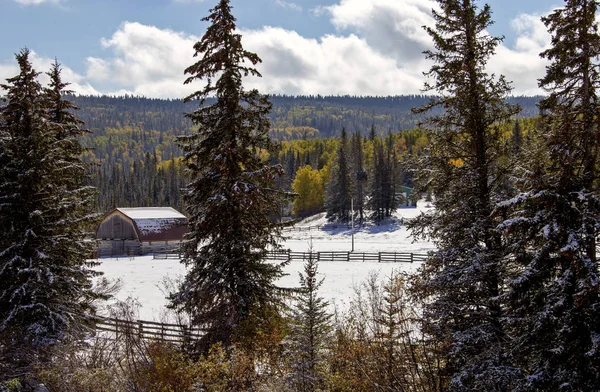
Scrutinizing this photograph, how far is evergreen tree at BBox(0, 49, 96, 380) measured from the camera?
1345 cm

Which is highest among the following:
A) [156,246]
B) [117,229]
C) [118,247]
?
[117,229]

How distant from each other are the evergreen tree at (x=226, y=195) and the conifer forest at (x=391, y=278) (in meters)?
0.06

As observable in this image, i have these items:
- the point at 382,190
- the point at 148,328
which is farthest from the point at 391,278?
the point at 382,190

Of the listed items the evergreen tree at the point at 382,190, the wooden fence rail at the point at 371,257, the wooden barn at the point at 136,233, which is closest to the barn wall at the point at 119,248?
the wooden barn at the point at 136,233

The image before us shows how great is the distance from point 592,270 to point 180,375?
369 inches

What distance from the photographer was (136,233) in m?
55.4

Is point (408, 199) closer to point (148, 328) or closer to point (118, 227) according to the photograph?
point (148, 328)

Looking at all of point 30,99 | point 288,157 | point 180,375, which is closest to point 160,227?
point 30,99

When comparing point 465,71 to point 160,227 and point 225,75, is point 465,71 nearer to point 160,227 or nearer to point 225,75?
point 225,75

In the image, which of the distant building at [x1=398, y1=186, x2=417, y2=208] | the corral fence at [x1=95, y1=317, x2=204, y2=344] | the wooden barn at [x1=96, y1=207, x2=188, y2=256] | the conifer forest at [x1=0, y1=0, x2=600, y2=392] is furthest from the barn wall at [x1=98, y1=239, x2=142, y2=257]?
the conifer forest at [x1=0, y1=0, x2=600, y2=392]

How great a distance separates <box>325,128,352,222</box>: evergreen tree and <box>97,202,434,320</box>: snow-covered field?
18.8 feet

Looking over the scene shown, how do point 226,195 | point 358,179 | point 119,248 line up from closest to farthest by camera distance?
point 226,195 < point 119,248 < point 358,179

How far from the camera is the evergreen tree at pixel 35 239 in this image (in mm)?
13453

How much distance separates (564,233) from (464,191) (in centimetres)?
415
